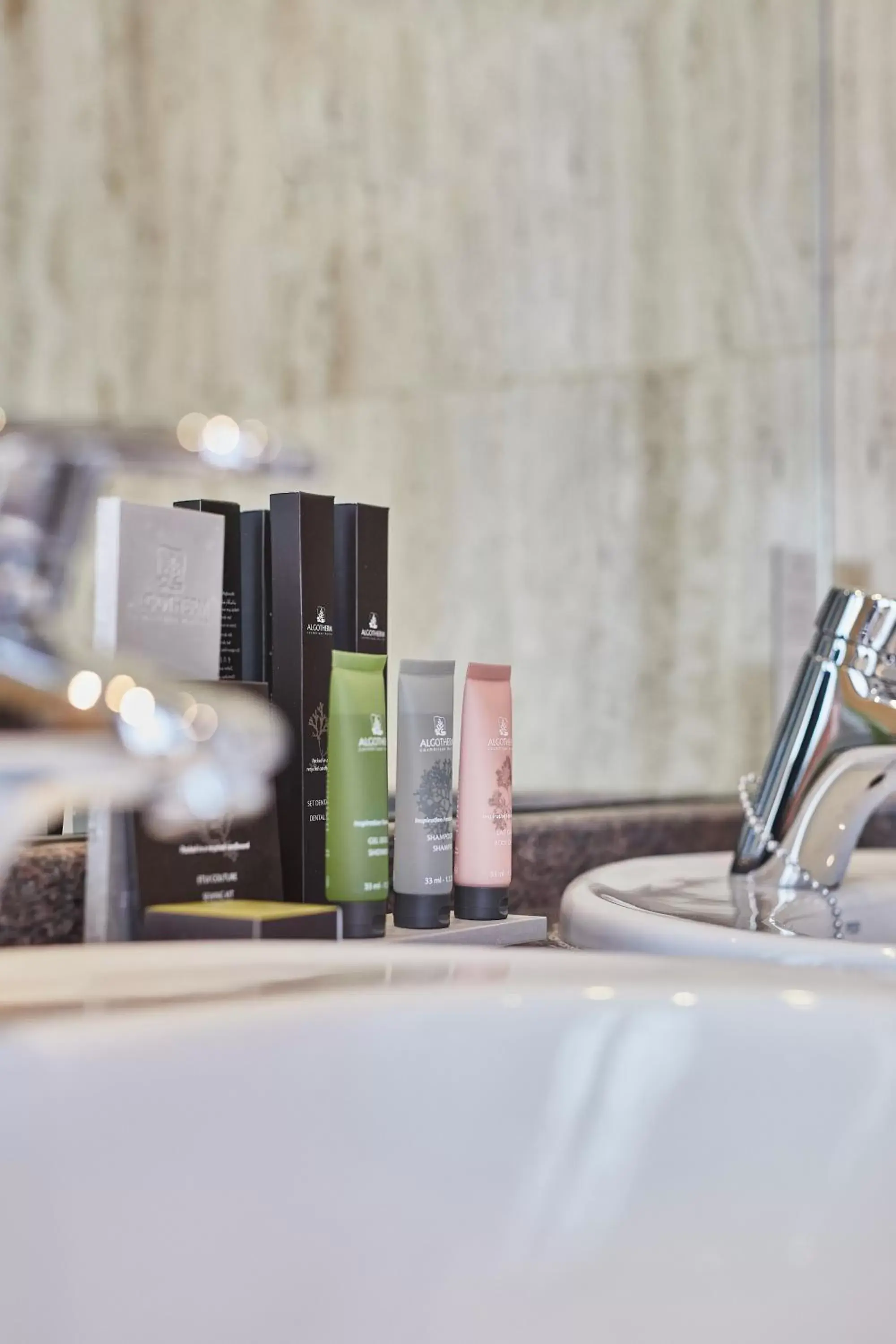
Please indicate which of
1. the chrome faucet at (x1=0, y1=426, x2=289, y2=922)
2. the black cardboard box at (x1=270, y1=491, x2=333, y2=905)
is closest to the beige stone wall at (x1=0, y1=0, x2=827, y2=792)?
the black cardboard box at (x1=270, y1=491, x2=333, y2=905)

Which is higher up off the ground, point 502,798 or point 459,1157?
point 502,798

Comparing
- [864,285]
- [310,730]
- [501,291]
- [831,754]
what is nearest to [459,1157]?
[310,730]

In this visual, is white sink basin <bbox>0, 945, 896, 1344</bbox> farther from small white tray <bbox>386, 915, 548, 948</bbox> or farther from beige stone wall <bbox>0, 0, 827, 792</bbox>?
beige stone wall <bbox>0, 0, 827, 792</bbox>

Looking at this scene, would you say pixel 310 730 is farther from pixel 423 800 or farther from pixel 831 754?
pixel 831 754

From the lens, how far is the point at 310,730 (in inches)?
28.8

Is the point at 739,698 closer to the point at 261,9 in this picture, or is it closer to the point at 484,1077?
the point at 261,9

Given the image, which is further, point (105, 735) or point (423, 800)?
point (423, 800)

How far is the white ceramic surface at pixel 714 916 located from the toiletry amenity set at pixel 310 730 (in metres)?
0.05

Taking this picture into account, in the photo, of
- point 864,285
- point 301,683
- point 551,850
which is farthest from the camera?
point 864,285

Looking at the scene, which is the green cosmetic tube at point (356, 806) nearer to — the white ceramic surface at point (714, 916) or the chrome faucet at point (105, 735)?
the white ceramic surface at point (714, 916)

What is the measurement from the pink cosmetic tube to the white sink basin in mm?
225

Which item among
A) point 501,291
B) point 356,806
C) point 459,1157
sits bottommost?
point 459,1157

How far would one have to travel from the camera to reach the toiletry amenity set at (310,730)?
2.15 feet

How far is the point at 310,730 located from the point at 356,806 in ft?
0.15
